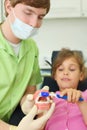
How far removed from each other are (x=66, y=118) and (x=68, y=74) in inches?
10.1

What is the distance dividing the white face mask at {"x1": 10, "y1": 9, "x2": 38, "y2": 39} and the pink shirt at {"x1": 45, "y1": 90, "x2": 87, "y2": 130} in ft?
1.36

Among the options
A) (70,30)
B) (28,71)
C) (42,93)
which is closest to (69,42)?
(70,30)

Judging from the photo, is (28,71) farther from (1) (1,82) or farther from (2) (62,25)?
(2) (62,25)

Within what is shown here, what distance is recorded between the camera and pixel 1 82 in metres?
1.39

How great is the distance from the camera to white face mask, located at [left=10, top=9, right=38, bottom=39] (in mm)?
1397

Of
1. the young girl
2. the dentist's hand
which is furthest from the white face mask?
the dentist's hand

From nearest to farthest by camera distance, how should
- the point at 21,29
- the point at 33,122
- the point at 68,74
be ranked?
1. the point at 33,122
2. the point at 21,29
3. the point at 68,74

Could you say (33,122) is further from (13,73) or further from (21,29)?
(21,29)

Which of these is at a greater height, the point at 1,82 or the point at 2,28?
the point at 2,28

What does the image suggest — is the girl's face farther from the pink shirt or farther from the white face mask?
the white face mask

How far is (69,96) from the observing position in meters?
1.26

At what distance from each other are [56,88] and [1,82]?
0.44 m

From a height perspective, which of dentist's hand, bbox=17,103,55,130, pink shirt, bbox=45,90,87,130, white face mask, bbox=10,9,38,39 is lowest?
pink shirt, bbox=45,90,87,130

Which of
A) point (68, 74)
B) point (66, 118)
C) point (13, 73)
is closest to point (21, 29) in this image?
point (13, 73)
